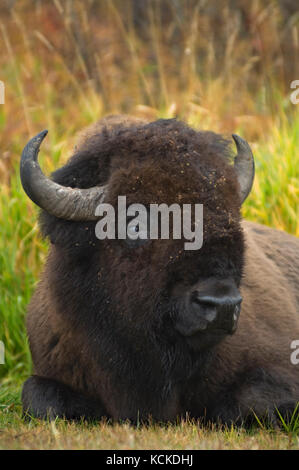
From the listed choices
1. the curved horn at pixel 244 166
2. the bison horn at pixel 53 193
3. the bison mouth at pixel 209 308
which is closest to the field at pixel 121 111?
the bison horn at pixel 53 193

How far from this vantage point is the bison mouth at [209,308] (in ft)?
13.4

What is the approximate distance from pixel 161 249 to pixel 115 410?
Answer: 1184mm

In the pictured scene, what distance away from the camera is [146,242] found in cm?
445

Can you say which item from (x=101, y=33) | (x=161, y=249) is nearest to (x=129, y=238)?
(x=161, y=249)

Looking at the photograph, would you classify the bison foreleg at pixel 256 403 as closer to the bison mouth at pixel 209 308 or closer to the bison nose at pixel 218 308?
the bison mouth at pixel 209 308

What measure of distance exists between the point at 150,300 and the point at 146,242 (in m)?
0.33

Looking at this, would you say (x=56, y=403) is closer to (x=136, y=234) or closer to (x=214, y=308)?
(x=136, y=234)

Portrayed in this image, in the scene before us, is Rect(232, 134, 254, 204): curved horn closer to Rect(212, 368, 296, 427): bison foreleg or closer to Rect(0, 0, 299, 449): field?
Rect(0, 0, 299, 449): field

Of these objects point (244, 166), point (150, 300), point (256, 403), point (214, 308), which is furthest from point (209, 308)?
point (244, 166)

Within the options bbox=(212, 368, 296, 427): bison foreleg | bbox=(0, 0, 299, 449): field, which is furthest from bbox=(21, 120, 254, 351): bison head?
bbox=(212, 368, 296, 427): bison foreleg

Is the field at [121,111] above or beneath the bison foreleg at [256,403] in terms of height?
above

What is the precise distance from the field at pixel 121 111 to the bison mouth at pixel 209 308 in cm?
58

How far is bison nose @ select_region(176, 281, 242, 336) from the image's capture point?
4.09 metres
